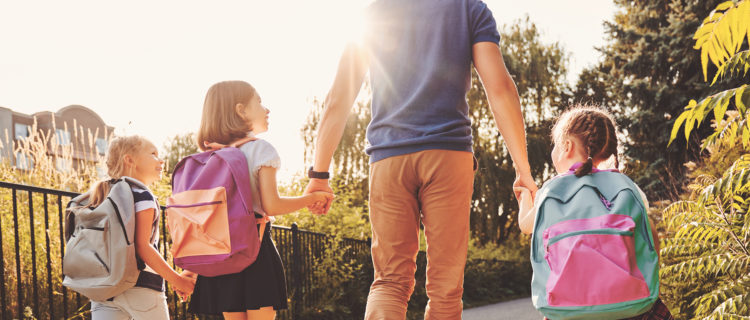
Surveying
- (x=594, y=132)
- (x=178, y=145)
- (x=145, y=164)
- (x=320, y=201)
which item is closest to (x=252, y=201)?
(x=320, y=201)

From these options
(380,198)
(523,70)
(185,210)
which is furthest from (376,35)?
(523,70)

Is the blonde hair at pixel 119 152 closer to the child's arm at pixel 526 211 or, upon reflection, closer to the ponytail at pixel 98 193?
the ponytail at pixel 98 193

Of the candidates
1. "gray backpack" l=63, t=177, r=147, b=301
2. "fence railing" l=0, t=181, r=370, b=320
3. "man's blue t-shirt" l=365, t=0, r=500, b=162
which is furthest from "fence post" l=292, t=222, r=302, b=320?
"man's blue t-shirt" l=365, t=0, r=500, b=162

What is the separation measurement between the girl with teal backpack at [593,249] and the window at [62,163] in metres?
6.40

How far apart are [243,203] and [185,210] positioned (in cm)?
27

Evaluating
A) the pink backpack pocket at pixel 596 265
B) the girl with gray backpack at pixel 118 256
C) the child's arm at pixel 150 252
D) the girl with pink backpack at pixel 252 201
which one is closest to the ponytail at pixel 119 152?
the girl with gray backpack at pixel 118 256

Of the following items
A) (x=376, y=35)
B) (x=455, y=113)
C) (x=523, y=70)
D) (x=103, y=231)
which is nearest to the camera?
(x=455, y=113)

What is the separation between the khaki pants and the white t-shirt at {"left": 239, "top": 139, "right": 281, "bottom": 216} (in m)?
0.46

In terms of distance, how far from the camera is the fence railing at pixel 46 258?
425cm

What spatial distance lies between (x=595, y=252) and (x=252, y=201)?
141 centimetres

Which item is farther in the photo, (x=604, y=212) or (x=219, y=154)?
(x=219, y=154)

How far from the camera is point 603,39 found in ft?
70.5

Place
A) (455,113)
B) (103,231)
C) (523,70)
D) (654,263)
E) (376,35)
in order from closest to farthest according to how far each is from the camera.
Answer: (654,263) < (455,113) < (376,35) < (103,231) < (523,70)

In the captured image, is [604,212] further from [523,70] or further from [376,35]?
[523,70]
